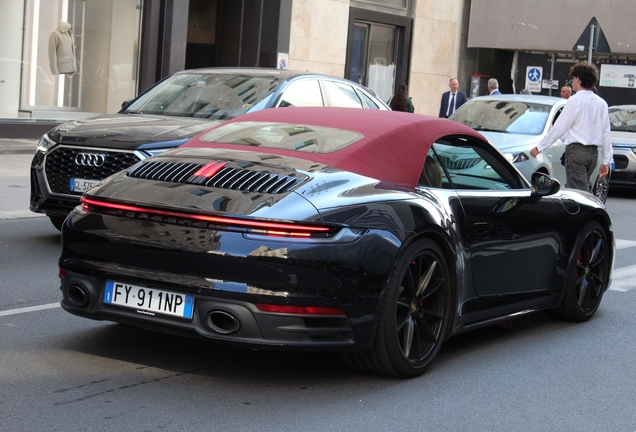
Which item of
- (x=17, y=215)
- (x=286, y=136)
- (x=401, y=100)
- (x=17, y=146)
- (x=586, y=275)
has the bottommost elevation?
(x=17, y=215)

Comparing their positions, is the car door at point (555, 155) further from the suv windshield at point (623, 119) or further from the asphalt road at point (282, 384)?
the asphalt road at point (282, 384)

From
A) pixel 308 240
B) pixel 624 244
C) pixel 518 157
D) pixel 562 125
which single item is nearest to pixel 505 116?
pixel 518 157

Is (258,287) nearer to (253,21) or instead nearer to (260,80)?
(260,80)

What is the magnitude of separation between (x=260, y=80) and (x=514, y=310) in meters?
4.90

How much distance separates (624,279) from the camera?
909 cm

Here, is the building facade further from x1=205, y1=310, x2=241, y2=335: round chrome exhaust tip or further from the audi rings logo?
x1=205, y1=310, x2=241, y2=335: round chrome exhaust tip

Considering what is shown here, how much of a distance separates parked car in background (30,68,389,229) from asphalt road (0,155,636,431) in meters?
1.95

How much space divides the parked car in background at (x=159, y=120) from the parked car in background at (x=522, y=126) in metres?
2.83

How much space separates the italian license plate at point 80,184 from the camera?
27.9 ft

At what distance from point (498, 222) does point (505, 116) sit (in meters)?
9.33

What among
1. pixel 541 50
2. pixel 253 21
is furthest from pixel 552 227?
pixel 541 50

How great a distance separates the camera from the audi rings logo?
27.9 ft

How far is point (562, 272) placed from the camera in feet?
22.1

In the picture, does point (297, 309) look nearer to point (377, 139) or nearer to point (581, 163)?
point (377, 139)
